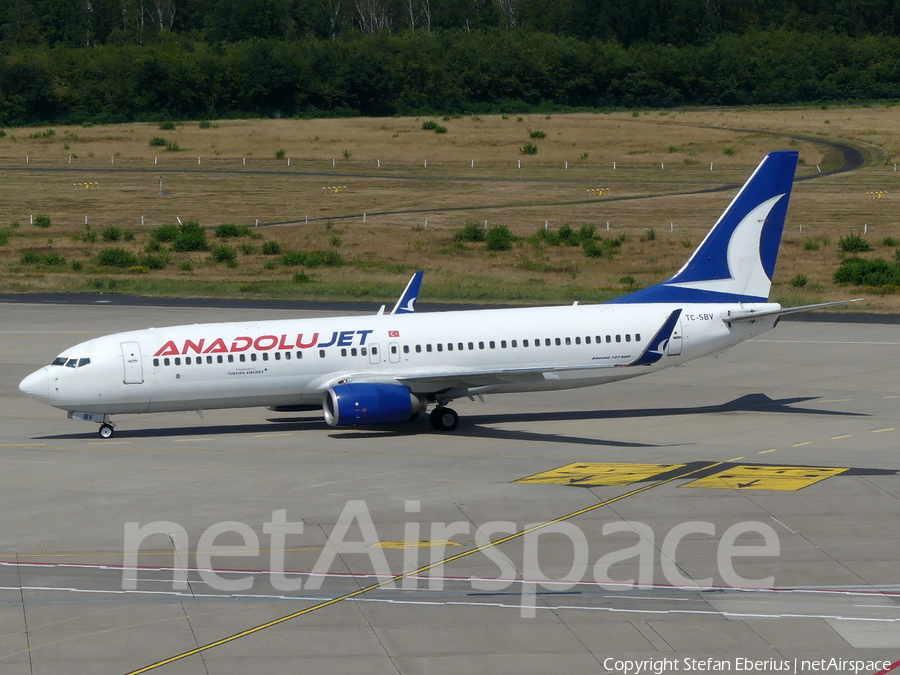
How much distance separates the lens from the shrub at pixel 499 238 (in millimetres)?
92562

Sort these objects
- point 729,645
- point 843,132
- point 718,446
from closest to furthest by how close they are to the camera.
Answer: point 729,645 < point 718,446 < point 843,132

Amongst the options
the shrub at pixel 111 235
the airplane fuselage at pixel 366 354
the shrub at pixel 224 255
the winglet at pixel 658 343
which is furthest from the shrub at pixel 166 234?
the winglet at pixel 658 343

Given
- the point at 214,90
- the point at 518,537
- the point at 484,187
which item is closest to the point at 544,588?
the point at 518,537

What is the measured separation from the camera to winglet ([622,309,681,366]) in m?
40.3

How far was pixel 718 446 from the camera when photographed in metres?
38.9

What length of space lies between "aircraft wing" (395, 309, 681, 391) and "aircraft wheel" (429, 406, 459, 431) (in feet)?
3.66

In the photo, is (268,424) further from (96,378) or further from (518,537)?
(518,537)

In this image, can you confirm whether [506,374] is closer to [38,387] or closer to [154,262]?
[38,387]

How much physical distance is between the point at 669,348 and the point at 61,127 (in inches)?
5648

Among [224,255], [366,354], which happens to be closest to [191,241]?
[224,255]

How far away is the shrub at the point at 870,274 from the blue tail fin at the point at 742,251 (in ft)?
109

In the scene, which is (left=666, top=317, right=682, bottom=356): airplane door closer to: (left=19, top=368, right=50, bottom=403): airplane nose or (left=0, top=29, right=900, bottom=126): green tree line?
(left=19, top=368, right=50, bottom=403): airplane nose

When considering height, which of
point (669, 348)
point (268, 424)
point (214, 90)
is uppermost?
point (214, 90)

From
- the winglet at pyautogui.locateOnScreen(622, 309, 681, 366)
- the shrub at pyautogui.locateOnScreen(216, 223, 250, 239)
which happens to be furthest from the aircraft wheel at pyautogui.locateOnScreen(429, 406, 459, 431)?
the shrub at pyautogui.locateOnScreen(216, 223, 250, 239)
